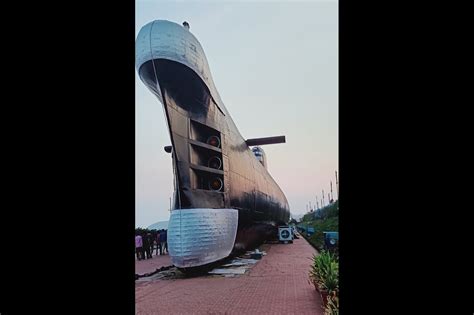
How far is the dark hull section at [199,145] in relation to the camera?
10.1 m

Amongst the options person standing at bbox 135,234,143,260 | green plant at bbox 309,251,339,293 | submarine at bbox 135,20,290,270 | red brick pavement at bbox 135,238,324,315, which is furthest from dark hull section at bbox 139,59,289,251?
person standing at bbox 135,234,143,260

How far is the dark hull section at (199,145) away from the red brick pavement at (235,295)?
2.05m

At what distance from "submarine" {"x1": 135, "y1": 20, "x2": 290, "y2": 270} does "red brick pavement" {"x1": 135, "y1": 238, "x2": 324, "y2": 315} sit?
3.13 ft

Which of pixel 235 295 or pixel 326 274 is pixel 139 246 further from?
pixel 326 274

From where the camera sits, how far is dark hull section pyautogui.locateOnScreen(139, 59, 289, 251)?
10055mm

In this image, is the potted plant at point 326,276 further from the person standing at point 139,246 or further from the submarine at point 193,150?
the person standing at point 139,246

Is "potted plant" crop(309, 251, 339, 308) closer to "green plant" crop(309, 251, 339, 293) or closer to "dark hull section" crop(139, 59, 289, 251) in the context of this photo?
"green plant" crop(309, 251, 339, 293)

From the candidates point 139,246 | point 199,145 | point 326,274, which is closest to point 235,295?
point 326,274

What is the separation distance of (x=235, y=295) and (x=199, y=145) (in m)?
4.89

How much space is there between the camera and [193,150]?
10820 millimetres
